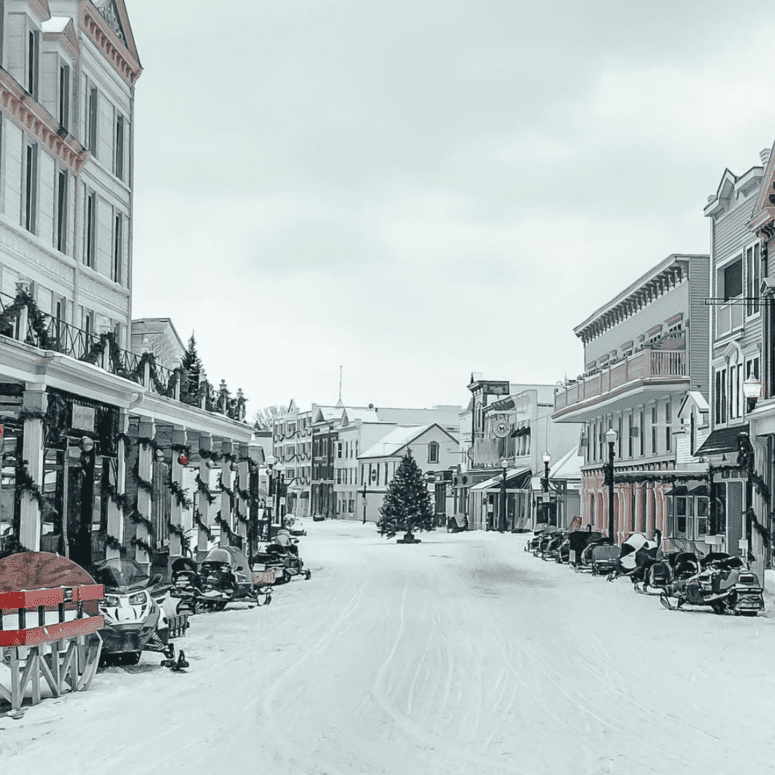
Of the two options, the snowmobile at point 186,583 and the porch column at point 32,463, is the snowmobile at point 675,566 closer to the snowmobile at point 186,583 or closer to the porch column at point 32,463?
the snowmobile at point 186,583

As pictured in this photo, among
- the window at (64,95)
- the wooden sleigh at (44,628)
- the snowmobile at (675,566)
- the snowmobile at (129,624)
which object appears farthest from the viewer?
the window at (64,95)

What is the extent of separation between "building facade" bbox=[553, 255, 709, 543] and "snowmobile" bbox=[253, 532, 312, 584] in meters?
14.6

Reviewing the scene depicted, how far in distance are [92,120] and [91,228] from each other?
251 centimetres

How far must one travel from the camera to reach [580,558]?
3288 centimetres

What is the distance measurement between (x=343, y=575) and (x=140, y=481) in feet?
26.5

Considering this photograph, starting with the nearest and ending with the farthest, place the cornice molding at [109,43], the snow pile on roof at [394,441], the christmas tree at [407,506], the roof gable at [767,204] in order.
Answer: the cornice molding at [109,43]
the roof gable at [767,204]
the christmas tree at [407,506]
the snow pile on roof at [394,441]

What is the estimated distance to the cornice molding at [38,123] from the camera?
20.7 m

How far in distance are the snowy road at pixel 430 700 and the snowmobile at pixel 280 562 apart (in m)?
5.45

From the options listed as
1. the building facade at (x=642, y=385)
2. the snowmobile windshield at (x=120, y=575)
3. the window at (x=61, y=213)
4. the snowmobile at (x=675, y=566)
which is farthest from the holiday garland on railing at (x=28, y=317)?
the building facade at (x=642, y=385)

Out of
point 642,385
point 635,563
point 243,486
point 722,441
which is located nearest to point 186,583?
point 635,563

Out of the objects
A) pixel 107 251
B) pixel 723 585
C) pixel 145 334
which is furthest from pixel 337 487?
pixel 723 585

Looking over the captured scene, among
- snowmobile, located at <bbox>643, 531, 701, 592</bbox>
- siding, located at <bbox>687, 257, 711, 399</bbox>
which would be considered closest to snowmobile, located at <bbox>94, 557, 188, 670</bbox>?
snowmobile, located at <bbox>643, 531, 701, 592</bbox>

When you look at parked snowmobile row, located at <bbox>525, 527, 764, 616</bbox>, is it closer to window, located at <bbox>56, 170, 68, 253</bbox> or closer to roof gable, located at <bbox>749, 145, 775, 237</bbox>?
roof gable, located at <bbox>749, 145, 775, 237</bbox>

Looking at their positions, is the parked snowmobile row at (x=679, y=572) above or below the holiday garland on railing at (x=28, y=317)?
below
